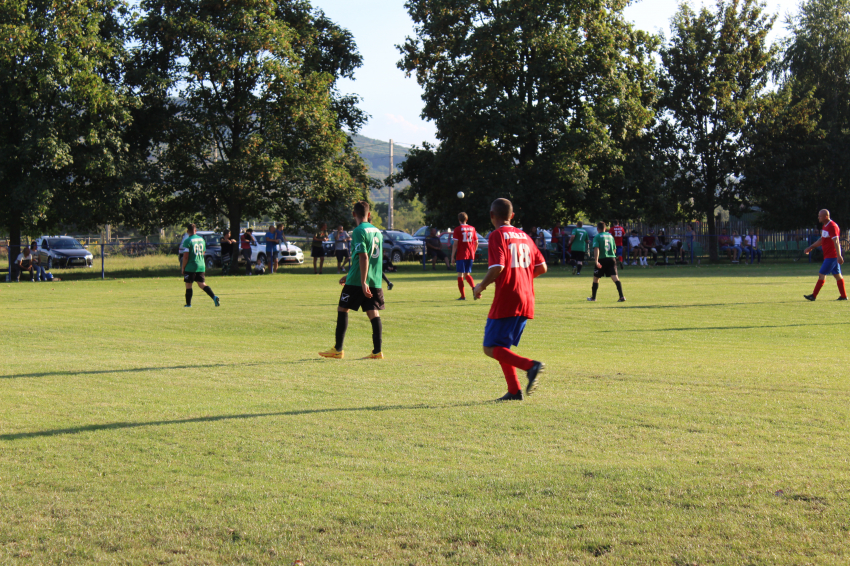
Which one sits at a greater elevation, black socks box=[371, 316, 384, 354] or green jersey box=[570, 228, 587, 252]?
green jersey box=[570, 228, 587, 252]

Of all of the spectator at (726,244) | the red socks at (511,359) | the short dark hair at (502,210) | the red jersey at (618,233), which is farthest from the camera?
the spectator at (726,244)

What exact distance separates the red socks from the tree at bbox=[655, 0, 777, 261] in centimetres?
3924

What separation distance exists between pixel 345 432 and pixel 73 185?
31582mm

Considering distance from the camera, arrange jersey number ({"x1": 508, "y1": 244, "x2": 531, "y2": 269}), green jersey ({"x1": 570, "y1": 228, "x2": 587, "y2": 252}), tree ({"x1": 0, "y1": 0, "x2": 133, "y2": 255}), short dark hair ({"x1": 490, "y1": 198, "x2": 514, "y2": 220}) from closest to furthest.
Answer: jersey number ({"x1": 508, "y1": 244, "x2": 531, "y2": 269})
short dark hair ({"x1": 490, "y1": 198, "x2": 514, "y2": 220})
green jersey ({"x1": 570, "y1": 228, "x2": 587, "y2": 252})
tree ({"x1": 0, "y1": 0, "x2": 133, "y2": 255})

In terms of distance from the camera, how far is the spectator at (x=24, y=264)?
30500mm

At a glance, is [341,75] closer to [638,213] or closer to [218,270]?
[218,270]

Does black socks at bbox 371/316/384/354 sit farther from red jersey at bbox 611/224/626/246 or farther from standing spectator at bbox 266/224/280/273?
red jersey at bbox 611/224/626/246

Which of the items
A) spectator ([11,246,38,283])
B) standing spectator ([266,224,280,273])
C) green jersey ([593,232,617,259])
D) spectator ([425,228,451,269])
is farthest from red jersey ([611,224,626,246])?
spectator ([11,246,38,283])

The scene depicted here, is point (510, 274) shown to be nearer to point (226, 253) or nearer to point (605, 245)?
point (605, 245)

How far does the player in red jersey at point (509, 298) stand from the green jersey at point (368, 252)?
2.70 metres

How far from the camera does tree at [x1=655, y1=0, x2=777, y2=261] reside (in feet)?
143

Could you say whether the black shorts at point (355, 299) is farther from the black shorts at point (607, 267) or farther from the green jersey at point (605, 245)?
the green jersey at point (605, 245)

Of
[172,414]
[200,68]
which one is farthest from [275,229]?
[172,414]

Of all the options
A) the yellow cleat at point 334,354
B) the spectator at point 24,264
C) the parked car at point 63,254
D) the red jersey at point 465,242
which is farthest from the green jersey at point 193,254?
the parked car at point 63,254
